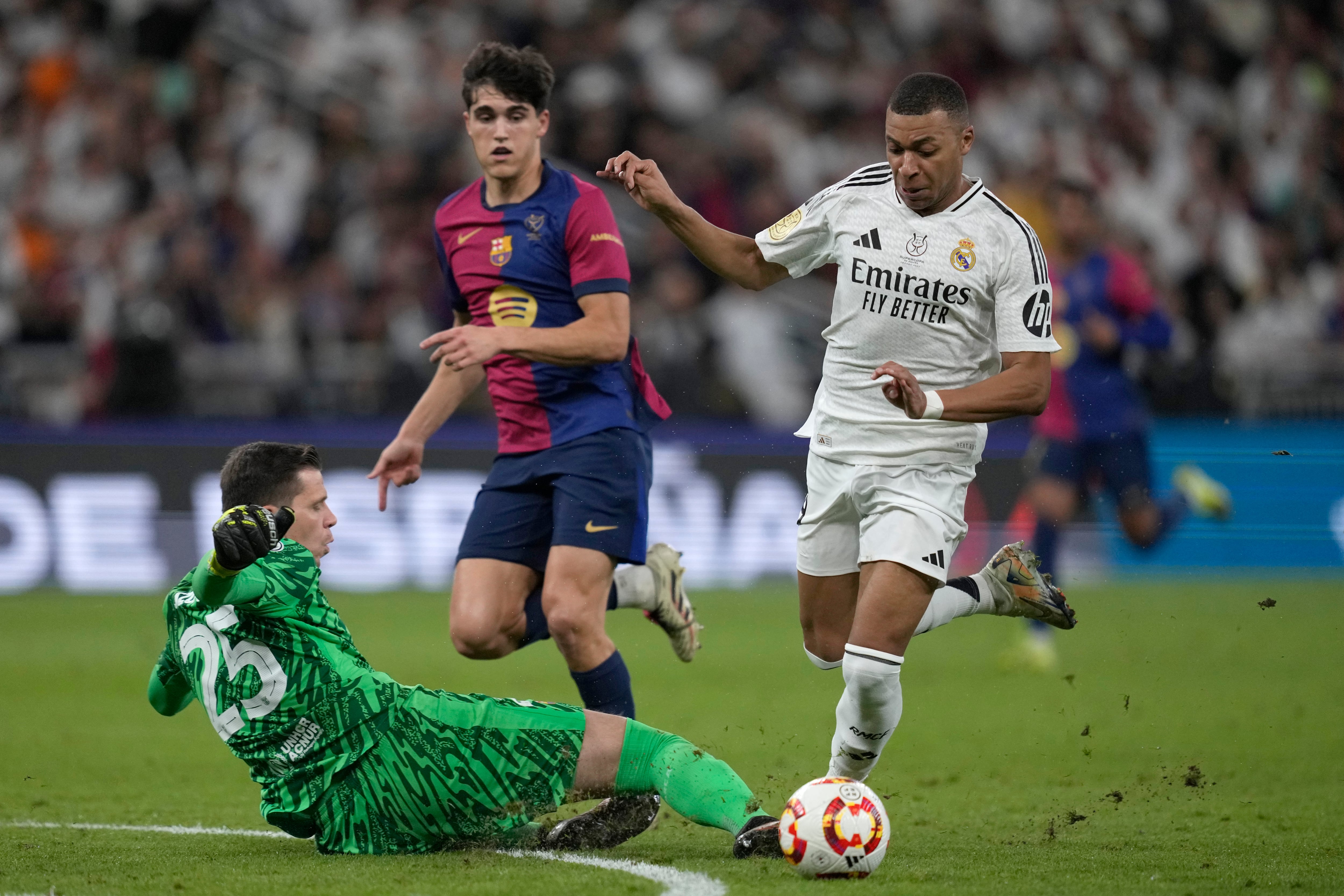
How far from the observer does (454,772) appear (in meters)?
4.56

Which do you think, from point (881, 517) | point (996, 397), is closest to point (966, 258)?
point (996, 397)

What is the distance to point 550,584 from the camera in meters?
5.45

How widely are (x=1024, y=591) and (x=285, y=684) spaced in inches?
104

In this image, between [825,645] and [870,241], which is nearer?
[870,241]

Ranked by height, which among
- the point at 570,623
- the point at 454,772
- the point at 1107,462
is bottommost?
the point at 454,772

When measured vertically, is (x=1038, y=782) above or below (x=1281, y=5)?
below

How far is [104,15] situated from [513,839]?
1402 cm

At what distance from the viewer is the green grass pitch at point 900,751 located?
456 cm

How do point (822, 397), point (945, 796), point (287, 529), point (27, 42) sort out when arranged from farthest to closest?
point (27, 42) → point (945, 796) → point (822, 397) → point (287, 529)

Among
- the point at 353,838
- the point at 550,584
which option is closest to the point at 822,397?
the point at 550,584

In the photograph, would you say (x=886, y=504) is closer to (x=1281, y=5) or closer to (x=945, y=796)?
(x=945, y=796)

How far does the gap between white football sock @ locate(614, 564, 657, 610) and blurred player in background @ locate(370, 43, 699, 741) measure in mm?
245

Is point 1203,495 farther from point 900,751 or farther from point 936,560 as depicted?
point 936,560

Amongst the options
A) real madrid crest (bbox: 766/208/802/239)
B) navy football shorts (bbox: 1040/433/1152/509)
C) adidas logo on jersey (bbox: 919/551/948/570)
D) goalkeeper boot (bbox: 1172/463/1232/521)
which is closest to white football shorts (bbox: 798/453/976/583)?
adidas logo on jersey (bbox: 919/551/948/570)
